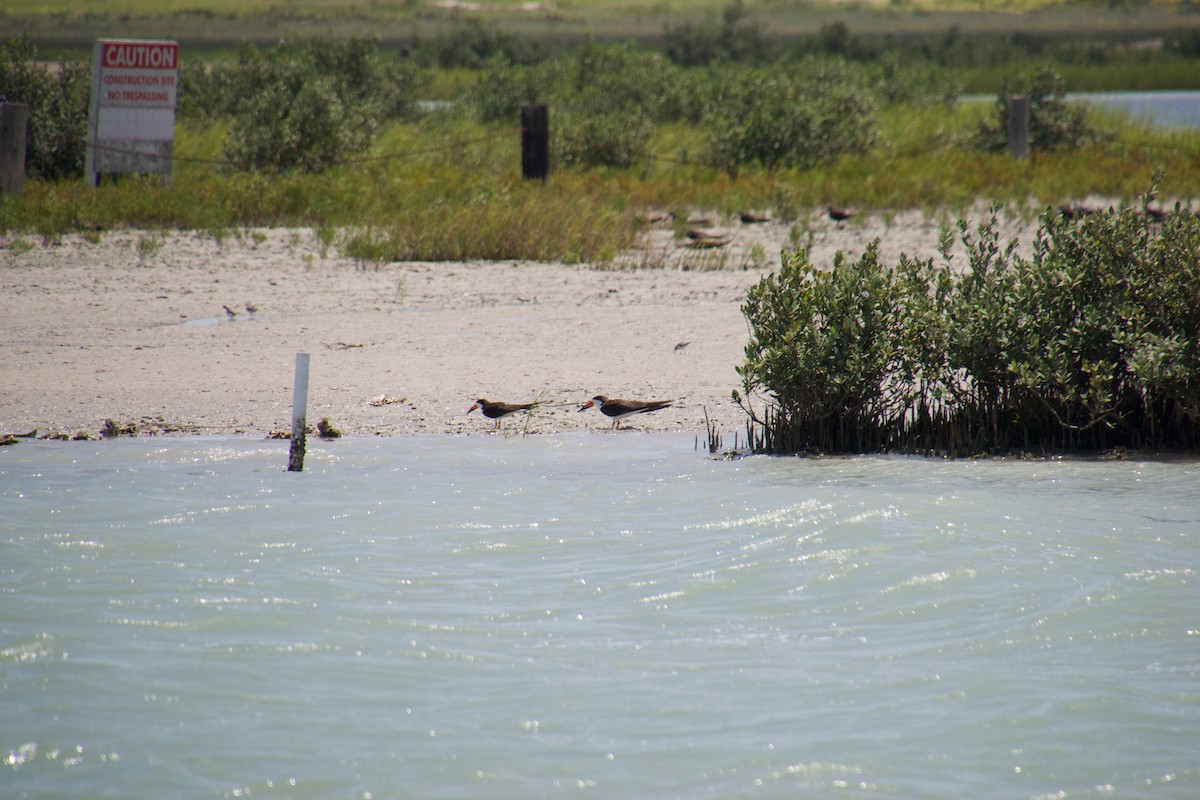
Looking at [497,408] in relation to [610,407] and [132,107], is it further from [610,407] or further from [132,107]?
[132,107]

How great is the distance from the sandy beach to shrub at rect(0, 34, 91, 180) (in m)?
4.46

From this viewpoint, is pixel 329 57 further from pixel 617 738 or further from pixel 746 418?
pixel 617 738

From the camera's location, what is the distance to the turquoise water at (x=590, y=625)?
355cm

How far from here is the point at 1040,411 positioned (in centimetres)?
642

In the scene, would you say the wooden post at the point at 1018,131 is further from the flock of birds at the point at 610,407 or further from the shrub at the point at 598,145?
the flock of birds at the point at 610,407

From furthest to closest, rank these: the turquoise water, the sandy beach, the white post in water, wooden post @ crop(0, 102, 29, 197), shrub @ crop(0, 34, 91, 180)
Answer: shrub @ crop(0, 34, 91, 180) < wooden post @ crop(0, 102, 29, 197) < the sandy beach < the white post in water < the turquoise water

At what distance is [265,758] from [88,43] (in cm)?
8251

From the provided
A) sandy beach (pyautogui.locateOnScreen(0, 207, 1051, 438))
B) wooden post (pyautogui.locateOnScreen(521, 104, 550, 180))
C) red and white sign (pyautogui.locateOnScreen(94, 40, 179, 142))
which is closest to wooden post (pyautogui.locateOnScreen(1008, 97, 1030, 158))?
sandy beach (pyautogui.locateOnScreen(0, 207, 1051, 438))

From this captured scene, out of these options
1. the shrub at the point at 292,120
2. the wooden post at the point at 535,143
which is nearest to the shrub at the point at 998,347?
the wooden post at the point at 535,143

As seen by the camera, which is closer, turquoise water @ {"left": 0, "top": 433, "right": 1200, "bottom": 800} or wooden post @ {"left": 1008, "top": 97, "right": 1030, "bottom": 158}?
turquoise water @ {"left": 0, "top": 433, "right": 1200, "bottom": 800}

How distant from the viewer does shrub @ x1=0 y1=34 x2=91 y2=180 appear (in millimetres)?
15688

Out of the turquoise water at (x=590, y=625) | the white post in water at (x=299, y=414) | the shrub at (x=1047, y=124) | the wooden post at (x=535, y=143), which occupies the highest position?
the shrub at (x=1047, y=124)

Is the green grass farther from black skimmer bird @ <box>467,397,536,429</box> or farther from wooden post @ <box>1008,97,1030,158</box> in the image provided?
black skimmer bird @ <box>467,397,536,429</box>

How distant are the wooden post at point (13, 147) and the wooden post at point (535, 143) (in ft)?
17.4
